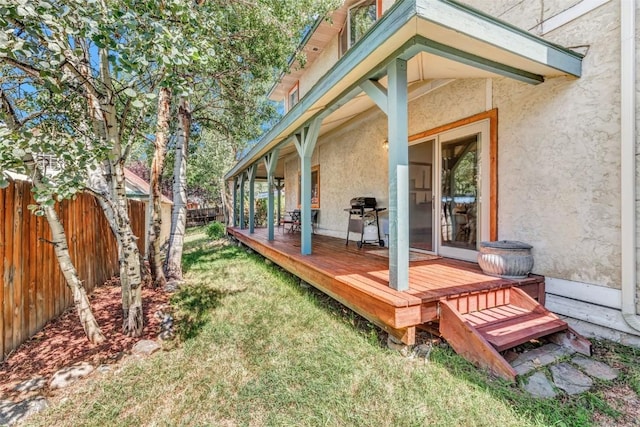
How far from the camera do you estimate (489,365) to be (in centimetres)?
232

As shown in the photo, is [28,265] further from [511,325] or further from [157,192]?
[511,325]

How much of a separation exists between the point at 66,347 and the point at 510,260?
4830mm

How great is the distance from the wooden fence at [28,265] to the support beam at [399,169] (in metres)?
3.22

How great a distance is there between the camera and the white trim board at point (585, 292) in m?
2.84

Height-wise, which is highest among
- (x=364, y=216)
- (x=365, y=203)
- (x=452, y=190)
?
(x=452, y=190)

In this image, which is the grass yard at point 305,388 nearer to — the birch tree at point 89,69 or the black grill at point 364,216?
the birch tree at point 89,69

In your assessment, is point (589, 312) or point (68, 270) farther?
point (589, 312)

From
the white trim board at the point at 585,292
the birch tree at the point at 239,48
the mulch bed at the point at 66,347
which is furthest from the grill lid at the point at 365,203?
the mulch bed at the point at 66,347

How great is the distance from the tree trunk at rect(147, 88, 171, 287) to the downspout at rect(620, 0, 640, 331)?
6.14 m

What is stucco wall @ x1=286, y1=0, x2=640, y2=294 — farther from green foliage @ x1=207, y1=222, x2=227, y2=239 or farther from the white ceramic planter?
green foliage @ x1=207, y1=222, x2=227, y2=239

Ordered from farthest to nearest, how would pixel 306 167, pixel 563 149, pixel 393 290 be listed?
pixel 306 167, pixel 563 149, pixel 393 290

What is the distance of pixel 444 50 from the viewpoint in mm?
2705

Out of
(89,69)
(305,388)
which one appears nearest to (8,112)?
(89,69)

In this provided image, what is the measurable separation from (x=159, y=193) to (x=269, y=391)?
432 centimetres
